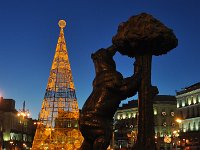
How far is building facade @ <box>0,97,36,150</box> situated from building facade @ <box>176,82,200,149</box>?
3084 cm

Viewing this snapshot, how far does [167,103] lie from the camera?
99.0m

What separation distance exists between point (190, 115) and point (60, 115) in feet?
139

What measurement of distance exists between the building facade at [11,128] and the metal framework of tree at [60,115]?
148 feet

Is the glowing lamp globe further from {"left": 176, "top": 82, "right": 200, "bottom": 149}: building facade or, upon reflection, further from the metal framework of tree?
{"left": 176, "top": 82, "right": 200, "bottom": 149}: building facade

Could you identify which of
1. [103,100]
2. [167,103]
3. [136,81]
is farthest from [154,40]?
[167,103]

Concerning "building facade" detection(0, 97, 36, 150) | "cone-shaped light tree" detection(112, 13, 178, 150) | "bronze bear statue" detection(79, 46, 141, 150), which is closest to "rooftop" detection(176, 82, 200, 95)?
"building facade" detection(0, 97, 36, 150)

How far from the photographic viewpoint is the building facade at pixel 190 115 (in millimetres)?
70688

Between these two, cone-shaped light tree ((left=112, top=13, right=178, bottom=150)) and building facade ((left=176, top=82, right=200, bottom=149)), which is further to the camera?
building facade ((left=176, top=82, right=200, bottom=149))

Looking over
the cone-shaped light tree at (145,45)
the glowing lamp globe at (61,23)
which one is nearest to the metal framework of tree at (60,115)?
the glowing lamp globe at (61,23)

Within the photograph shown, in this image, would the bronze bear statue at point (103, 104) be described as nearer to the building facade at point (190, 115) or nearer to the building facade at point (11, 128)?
the building facade at point (190, 115)

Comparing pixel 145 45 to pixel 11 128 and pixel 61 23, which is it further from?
pixel 11 128

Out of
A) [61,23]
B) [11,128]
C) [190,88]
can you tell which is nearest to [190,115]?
[190,88]

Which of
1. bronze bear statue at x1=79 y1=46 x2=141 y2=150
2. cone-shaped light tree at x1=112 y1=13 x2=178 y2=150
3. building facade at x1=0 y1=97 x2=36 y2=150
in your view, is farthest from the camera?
building facade at x1=0 y1=97 x2=36 y2=150

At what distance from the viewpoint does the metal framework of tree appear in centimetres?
3731
